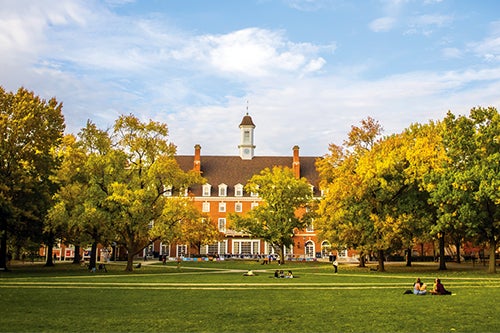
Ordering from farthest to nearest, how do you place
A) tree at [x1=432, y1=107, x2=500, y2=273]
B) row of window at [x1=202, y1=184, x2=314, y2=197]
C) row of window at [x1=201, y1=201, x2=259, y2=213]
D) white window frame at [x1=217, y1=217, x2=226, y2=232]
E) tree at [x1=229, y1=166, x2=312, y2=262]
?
row of window at [x1=202, y1=184, x2=314, y2=197] < row of window at [x1=201, y1=201, x2=259, y2=213] < white window frame at [x1=217, y1=217, x2=226, y2=232] < tree at [x1=229, y1=166, x2=312, y2=262] < tree at [x1=432, y1=107, x2=500, y2=273]

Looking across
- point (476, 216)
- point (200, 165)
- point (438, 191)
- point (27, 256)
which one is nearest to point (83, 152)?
point (438, 191)

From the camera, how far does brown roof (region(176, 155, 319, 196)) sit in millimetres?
91125

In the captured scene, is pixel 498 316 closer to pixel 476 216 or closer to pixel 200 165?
pixel 476 216

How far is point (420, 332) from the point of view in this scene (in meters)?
12.6

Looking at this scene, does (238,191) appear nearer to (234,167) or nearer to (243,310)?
(234,167)

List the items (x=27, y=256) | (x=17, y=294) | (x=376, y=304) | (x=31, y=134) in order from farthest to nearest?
(x=27, y=256) → (x=31, y=134) → (x=17, y=294) → (x=376, y=304)

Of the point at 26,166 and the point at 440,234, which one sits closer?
the point at 26,166

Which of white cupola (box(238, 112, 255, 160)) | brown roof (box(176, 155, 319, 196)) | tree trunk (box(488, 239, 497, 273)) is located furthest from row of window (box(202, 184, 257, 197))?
tree trunk (box(488, 239, 497, 273))

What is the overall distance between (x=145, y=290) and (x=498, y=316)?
47.8 ft

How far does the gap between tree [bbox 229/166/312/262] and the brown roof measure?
24165 mm

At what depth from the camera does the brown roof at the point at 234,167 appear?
3588 inches

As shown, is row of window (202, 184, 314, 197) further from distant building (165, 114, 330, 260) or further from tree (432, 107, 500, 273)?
tree (432, 107, 500, 273)

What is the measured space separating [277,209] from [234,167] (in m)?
28.8

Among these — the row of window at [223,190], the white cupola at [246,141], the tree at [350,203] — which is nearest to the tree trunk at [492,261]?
the tree at [350,203]
